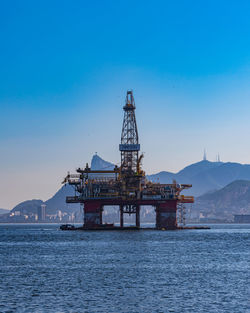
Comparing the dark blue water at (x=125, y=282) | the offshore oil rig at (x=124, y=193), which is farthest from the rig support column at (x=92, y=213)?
the dark blue water at (x=125, y=282)

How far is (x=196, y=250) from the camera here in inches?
3467

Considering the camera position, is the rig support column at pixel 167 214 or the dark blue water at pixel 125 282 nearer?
the dark blue water at pixel 125 282

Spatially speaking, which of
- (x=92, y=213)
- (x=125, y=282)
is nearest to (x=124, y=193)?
(x=92, y=213)

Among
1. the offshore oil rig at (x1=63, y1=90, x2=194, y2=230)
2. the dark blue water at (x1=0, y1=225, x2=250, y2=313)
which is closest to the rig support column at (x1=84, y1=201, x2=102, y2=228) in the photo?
the offshore oil rig at (x1=63, y1=90, x2=194, y2=230)

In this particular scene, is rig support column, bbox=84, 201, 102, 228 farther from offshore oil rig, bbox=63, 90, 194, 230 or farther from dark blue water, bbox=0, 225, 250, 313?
dark blue water, bbox=0, 225, 250, 313

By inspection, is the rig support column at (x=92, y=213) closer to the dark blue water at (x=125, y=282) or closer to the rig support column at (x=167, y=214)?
the rig support column at (x=167, y=214)

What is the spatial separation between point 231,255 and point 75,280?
32.6 metres

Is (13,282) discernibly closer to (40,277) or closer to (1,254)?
(40,277)

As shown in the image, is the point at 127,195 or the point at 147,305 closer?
the point at 147,305

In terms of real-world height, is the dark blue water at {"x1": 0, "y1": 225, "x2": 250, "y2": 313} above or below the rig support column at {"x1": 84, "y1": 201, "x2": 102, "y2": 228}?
below

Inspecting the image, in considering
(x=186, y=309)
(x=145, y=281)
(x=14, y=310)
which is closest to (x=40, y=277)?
(x=145, y=281)

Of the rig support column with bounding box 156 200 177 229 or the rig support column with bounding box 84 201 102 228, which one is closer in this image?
the rig support column with bounding box 156 200 177 229

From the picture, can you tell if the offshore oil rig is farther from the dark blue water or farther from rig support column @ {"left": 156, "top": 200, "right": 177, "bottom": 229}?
the dark blue water

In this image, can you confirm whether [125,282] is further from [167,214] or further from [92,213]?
[92,213]
